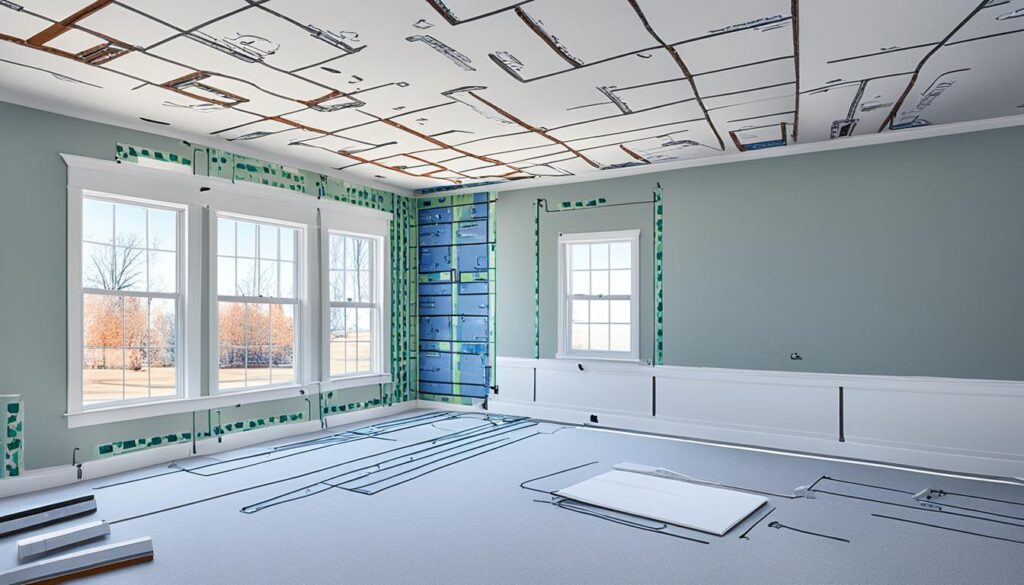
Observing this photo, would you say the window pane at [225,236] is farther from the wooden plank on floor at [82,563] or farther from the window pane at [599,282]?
the window pane at [599,282]

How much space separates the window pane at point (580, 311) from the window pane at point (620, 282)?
1.12 ft

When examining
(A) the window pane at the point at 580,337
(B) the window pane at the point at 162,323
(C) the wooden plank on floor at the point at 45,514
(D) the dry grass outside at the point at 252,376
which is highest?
(B) the window pane at the point at 162,323

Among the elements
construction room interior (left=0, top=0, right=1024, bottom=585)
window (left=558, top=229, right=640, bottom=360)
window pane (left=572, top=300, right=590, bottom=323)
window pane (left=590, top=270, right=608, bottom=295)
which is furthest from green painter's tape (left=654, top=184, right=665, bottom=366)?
window pane (left=572, top=300, right=590, bottom=323)

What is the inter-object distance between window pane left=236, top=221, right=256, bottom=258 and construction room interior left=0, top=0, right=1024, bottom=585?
0.02 metres

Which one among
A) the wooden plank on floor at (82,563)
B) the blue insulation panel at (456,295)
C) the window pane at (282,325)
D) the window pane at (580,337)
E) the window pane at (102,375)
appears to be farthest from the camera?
the blue insulation panel at (456,295)

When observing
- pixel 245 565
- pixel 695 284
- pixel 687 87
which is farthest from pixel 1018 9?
pixel 245 565

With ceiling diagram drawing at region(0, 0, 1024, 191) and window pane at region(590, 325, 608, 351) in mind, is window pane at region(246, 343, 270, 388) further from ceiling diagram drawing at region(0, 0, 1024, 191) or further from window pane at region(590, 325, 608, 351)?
window pane at region(590, 325, 608, 351)

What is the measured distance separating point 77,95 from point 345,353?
3.45 meters

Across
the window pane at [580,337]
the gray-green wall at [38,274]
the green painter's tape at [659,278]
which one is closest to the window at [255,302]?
the gray-green wall at [38,274]

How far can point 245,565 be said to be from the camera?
307 cm

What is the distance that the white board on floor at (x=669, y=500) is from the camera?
3.63 metres

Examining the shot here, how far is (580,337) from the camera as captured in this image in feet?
22.8

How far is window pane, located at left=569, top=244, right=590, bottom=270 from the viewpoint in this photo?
6934mm

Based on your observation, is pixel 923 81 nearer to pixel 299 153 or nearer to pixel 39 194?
pixel 299 153
